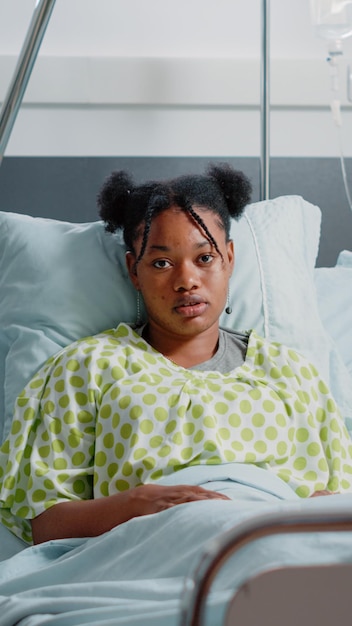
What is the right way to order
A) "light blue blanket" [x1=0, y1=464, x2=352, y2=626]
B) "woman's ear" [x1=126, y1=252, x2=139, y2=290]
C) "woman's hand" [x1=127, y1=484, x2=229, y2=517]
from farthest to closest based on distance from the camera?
1. "woman's ear" [x1=126, y1=252, x2=139, y2=290]
2. "woman's hand" [x1=127, y1=484, x2=229, y2=517]
3. "light blue blanket" [x1=0, y1=464, x2=352, y2=626]

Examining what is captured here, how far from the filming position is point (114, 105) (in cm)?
255

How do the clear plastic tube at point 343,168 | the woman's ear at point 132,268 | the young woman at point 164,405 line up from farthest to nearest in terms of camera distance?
the clear plastic tube at point 343,168 < the woman's ear at point 132,268 < the young woman at point 164,405

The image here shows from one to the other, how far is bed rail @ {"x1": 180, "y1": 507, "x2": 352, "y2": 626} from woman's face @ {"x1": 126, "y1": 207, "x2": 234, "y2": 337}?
1.06 m

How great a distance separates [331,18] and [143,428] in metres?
1.30

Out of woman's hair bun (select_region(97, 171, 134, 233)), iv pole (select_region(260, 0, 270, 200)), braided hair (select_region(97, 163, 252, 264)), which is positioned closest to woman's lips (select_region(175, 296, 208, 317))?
braided hair (select_region(97, 163, 252, 264))

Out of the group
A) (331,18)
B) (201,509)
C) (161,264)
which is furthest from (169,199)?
(331,18)

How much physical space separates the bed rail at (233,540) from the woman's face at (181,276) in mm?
1060

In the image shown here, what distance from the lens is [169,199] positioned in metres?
1.84

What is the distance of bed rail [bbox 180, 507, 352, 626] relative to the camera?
2.31ft

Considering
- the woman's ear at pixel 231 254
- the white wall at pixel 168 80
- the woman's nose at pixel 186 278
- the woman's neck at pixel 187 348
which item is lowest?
the woman's neck at pixel 187 348

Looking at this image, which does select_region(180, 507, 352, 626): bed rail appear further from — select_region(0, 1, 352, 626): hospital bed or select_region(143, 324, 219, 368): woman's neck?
select_region(143, 324, 219, 368): woman's neck

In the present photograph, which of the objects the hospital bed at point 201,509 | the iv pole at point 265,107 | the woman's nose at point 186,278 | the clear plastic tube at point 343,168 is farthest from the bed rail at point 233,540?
the clear plastic tube at point 343,168

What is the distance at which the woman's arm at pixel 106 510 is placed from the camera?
1.48 meters

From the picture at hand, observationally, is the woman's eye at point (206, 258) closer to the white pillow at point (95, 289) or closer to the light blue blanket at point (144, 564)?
the white pillow at point (95, 289)
